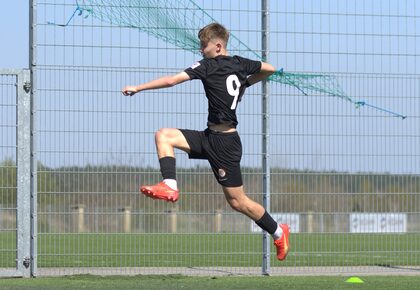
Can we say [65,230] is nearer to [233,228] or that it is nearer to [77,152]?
[77,152]

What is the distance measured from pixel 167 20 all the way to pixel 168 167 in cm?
558

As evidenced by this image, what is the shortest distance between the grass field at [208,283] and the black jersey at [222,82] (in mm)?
2852

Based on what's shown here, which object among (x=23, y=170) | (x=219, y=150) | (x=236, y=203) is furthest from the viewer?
(x=23, y=170)

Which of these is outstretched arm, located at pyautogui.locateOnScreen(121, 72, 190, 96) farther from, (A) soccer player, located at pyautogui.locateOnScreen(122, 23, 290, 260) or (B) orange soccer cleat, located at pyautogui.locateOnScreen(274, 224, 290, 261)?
(B) orange soccer cleat, located at pyautogui.locateOnScreen(274, 224, 290, 261)

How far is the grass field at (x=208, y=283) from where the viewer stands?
1249 centimetres

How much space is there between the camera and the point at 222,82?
980 cm

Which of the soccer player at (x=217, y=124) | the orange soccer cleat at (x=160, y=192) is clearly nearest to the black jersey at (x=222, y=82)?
the soccer player at (x=217, y=124)

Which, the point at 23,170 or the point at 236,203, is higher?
the point at 23,170

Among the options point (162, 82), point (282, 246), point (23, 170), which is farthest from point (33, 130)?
point (162, 82)

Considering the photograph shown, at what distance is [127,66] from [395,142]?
143 inches

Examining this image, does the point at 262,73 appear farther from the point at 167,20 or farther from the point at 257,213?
the point at 167,20

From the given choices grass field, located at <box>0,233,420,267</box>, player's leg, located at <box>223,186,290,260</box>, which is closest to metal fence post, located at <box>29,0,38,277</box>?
grass field, located at <box>0,233,420,267</box>

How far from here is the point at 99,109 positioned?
1467cm

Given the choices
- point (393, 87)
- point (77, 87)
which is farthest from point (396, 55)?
point (77, 87)
